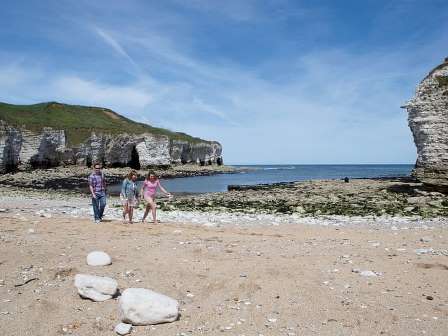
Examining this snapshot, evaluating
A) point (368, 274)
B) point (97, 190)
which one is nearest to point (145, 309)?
point (368, 274)

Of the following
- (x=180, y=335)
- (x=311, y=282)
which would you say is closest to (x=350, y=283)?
(x=311, y=282)

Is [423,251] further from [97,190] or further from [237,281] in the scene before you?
[97,190]

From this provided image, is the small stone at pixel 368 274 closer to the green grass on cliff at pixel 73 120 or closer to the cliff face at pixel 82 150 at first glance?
the cliff face at pixel 82 150

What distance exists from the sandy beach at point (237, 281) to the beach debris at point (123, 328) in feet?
0.30

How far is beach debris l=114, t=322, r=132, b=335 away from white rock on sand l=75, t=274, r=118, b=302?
3.19 feet

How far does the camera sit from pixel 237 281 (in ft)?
24.8

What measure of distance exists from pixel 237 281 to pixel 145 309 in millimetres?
2133

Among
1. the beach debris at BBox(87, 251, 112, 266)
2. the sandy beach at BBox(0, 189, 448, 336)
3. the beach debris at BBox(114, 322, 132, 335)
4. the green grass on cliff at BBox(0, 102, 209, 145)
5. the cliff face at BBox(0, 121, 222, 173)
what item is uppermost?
the green grass on cliff at BBox(0, 102, 209, 145)

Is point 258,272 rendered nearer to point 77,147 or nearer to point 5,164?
point 5,164

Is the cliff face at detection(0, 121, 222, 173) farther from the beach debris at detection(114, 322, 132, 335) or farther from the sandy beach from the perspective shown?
the beach debris at detection(114, 322, 132, 335)

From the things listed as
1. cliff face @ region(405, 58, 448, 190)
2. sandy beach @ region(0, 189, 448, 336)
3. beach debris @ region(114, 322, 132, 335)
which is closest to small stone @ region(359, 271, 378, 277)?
sandy beach @ region(0, 189, 448, 336)

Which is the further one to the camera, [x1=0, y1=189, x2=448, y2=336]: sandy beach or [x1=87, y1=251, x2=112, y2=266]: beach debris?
[x1=87, y1=251, x2=112, y2=266]: beach debris

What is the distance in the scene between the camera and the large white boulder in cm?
593

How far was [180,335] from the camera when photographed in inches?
222
